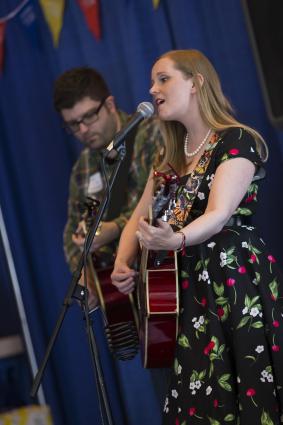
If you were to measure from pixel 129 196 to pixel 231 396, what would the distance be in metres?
1.00

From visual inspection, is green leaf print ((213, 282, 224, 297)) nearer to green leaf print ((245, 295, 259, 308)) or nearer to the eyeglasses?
green leaf print ((245, 295, 259, 308))

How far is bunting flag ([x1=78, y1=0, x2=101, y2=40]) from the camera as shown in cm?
326

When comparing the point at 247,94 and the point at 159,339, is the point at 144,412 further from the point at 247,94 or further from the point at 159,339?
the point at 247,94

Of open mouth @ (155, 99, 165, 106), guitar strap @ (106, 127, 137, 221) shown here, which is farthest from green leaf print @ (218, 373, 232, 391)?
guitar strap @ (106, 127, 137, 221)

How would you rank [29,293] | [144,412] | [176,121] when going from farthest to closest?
[29,293] → [144,412] → [176,121]

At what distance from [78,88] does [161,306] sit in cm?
111

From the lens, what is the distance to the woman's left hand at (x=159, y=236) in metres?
1.95

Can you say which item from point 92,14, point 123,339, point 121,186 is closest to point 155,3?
point 92,14

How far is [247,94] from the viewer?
2783mm

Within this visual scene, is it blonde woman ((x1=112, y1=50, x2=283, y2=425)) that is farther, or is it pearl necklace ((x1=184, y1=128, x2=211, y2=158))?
pearl necklace ((x1=184, y1=128, x2=211, y2=158))

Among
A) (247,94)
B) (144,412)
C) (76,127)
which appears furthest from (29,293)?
(247,94)

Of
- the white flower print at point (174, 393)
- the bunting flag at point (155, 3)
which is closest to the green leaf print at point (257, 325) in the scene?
the white flower print at point (174, 393)

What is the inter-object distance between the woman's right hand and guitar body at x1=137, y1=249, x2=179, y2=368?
7.2 inches

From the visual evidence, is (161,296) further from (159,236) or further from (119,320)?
A: (119,320)
